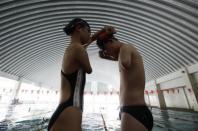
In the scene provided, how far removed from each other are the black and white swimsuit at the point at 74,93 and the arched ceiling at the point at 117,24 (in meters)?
9.93

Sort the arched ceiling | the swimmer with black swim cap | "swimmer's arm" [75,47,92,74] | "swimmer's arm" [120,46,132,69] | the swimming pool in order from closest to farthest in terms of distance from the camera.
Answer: the swimmer with black swim cap
"swimmer's arm" [75,47,92,74]
"swimmer's arm" [120,46,132,69]
the swimming pool
the arched ceiling

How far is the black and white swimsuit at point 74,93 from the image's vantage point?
155cm

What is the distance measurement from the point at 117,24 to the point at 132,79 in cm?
1170

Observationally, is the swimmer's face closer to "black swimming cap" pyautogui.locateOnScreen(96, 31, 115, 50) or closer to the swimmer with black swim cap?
the swimmer with black swim cap

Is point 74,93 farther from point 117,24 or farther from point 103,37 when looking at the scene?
point 117,24

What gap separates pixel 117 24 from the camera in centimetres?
1291

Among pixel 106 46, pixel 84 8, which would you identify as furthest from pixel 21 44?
pixel 106 46

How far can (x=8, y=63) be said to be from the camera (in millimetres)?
16281

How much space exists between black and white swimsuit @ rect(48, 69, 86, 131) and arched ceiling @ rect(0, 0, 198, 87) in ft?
32.6

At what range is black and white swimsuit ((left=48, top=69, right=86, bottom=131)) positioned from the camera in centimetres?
155

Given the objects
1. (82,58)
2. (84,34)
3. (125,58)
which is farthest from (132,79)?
(84,34)

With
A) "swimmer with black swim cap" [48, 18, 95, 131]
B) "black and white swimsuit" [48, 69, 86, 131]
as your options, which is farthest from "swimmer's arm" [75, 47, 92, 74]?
"black and white swimsuit" [48, 69, 86, 131]

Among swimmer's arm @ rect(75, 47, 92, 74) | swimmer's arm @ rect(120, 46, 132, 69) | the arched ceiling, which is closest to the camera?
swimmer's arm @ rect(75, 47, 92, 74)

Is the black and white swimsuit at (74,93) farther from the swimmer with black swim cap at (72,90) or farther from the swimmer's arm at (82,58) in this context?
the swimmer's arm at (82,58)
